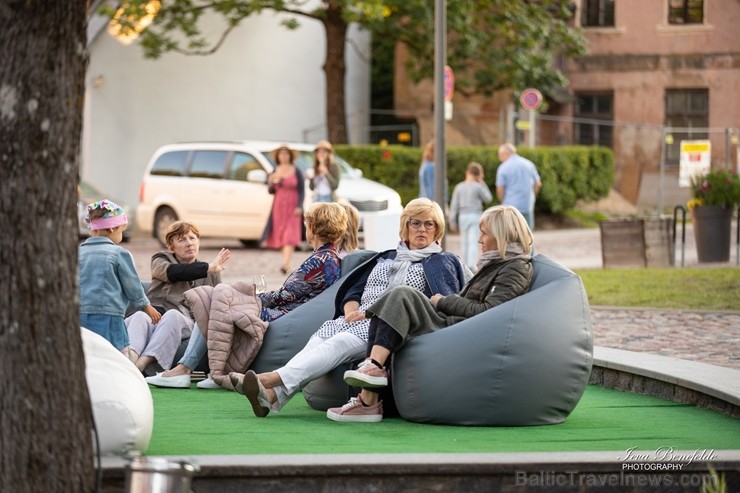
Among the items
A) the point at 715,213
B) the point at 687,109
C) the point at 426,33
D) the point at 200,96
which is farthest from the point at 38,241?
the point at 687,109

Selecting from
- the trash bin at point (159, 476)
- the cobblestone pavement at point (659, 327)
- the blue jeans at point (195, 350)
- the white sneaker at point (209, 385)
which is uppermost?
the trash bin at point (159, 476)

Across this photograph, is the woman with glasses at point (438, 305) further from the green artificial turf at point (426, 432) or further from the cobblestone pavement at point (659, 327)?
the cobblestone pavement at point (659, 327)

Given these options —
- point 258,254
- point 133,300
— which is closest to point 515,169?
point 258,254

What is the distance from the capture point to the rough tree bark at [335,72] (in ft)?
106

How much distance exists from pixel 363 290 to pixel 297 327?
88cm

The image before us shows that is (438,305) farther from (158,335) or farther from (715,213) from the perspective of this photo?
(715,213)

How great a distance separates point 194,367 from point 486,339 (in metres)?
2.72

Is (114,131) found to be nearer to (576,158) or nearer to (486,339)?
(576,158)

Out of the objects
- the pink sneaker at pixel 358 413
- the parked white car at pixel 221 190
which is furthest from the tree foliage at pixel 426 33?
the pink sneaker at pixel 358 413

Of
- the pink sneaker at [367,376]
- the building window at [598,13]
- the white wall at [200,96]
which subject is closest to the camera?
the pink sneaker at [367,376]

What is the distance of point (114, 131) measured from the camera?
116 ft

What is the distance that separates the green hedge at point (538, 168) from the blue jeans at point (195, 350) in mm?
21441

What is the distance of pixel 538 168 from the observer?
32.6 m

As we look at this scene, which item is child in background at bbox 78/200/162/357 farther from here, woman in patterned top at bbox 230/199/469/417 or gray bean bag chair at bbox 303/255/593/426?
gray bean bag chair at bbox 303/255/593/426
